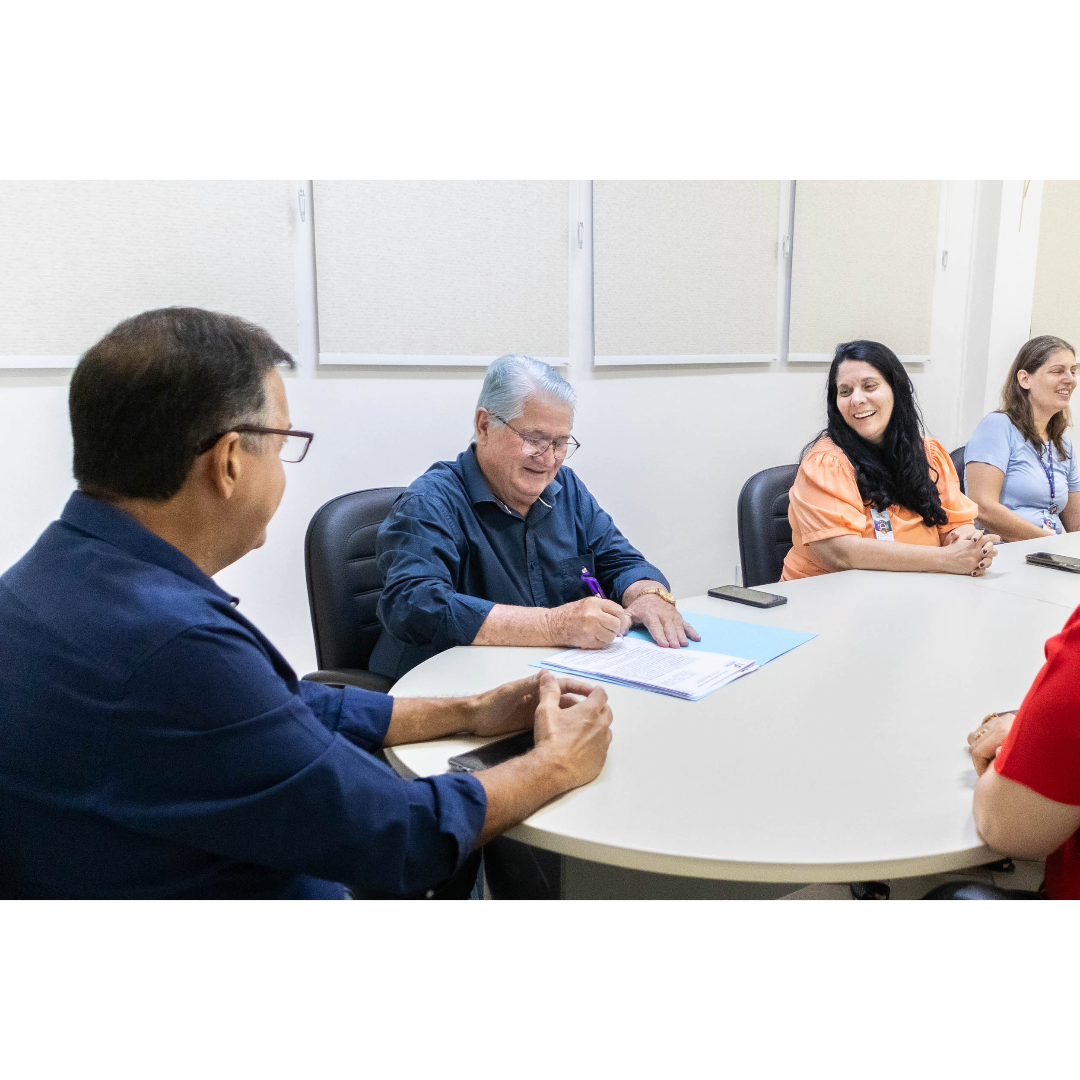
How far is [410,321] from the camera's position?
286 centimetres

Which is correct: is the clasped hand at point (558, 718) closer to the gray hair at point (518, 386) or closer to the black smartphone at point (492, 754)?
the black smartphone at point (492, 754)

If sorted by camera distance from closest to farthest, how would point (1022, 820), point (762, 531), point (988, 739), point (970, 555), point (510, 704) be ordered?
1. point (1022, 820)
2. point (988, 739)
3. point (510, 704)
4. point (970, 555)
5. point (762, 531)

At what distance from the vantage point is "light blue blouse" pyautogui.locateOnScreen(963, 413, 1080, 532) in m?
3.21

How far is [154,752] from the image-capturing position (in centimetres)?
83

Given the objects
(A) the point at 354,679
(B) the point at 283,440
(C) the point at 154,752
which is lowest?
(A) the point at 354,679

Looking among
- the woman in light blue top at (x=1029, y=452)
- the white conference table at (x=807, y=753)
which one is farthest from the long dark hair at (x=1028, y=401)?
the white conference table at (x=807, y=753)

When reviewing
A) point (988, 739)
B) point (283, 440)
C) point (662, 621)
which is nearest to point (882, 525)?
point (662, 621)

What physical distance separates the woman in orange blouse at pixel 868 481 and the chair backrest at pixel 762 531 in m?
0.14

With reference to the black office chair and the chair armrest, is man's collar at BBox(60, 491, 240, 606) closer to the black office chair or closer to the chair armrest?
the chair armrest

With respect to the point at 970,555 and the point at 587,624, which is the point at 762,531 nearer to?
the point at 970,555

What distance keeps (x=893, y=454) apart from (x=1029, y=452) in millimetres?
1082

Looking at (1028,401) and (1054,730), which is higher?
(1028,401)

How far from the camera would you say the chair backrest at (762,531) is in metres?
2.62

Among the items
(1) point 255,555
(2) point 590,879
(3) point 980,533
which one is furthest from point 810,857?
(1) point 255,555
